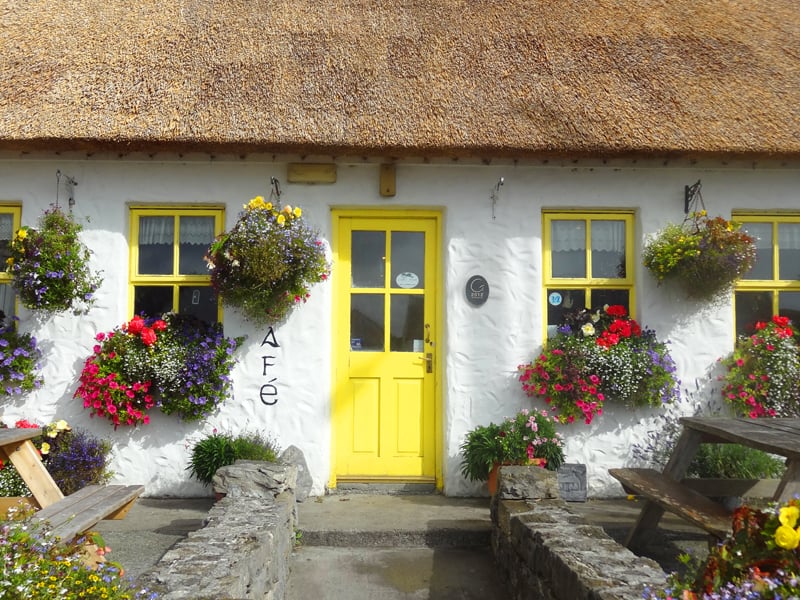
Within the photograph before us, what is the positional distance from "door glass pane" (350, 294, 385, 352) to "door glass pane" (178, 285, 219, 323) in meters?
1.12

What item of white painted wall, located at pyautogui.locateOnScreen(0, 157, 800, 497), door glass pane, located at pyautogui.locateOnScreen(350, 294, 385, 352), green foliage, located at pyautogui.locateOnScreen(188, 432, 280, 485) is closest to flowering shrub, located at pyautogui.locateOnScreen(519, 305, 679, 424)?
white painted wall, located at pyautogui.locateOnScreen(0, 157, 800, 497)

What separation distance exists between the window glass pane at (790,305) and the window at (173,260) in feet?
15.3

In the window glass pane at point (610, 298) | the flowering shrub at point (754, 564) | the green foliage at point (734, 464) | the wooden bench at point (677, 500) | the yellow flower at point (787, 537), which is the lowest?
the green foliage at point (734, 464)

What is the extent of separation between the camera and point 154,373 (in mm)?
4609

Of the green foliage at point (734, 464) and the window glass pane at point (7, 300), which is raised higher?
the window glass pane at point (7, 300)

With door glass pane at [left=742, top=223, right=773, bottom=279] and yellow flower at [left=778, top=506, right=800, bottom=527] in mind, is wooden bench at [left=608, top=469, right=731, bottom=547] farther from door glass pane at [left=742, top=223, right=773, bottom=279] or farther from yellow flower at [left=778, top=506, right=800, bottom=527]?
door glass pane at [left=742, top=223, right=773, bottom=279]

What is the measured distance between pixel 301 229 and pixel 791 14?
5.66 m

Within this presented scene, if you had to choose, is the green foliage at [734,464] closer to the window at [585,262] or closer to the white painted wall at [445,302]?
the white painted wall at [445,302]

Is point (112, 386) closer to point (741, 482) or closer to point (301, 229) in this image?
point (301, 229)

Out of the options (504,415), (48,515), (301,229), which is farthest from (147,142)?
(504,415)

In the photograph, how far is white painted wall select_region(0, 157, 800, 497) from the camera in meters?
4.82

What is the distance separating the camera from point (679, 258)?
15.6 ft

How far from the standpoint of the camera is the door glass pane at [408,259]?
509cm

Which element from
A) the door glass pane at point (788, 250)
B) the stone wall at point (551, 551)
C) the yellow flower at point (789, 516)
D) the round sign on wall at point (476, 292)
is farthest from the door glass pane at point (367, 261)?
the yellow flower at point (789, 516)
